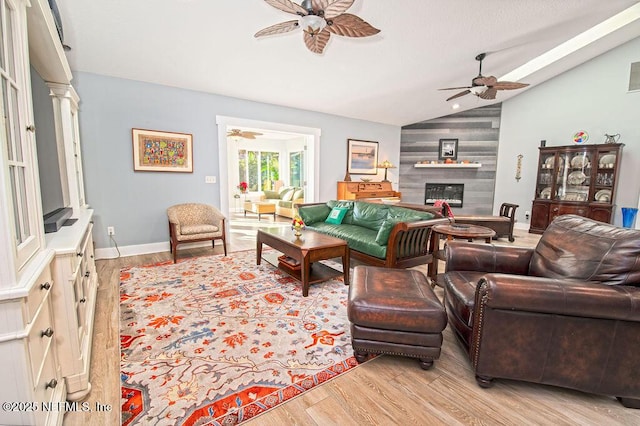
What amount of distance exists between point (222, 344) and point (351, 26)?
2739 mm

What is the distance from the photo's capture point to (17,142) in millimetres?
1288

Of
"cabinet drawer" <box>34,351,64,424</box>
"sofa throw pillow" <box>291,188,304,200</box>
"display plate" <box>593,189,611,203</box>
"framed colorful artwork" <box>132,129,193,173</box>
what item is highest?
"framed colorful artwork" <box>132,129,193,173</box>

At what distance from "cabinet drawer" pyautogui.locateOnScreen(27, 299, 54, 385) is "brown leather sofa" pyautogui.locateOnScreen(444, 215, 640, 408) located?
6.74 feet

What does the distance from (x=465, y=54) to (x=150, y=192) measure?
198 inches

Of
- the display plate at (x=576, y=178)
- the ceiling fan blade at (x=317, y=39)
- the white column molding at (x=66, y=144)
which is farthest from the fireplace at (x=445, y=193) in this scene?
the white column molding at (x=66, y=144)

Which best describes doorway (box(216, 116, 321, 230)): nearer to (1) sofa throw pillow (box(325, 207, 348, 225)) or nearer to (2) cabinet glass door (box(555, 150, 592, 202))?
(1) sofa throw pillow (box(325, 207, 348, 225))

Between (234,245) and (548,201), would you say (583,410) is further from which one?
(548,201)

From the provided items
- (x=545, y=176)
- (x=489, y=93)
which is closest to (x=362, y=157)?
(x=489, y=93)

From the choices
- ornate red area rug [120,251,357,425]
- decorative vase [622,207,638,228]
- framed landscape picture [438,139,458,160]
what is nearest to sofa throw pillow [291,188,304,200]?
framed landscape picture [438,139,458,160]

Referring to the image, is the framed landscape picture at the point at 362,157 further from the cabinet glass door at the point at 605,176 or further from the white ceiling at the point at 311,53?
the cabinet glass door at the point at 605,176

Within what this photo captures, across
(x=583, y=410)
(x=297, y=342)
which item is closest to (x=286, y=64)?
(x=297, y=342)

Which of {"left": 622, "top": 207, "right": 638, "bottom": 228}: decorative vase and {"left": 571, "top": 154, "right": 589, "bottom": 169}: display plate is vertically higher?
{"left": 571, "top": 154, "right": 589, "bottom": 169}: display plate

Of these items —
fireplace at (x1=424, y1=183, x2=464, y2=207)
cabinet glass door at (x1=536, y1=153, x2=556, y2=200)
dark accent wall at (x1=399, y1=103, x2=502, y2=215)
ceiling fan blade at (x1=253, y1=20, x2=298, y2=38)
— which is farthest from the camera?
fireplace at (x1=424, y1=183, x2=464, y2=207)

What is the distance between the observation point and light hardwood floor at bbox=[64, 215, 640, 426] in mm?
1479
